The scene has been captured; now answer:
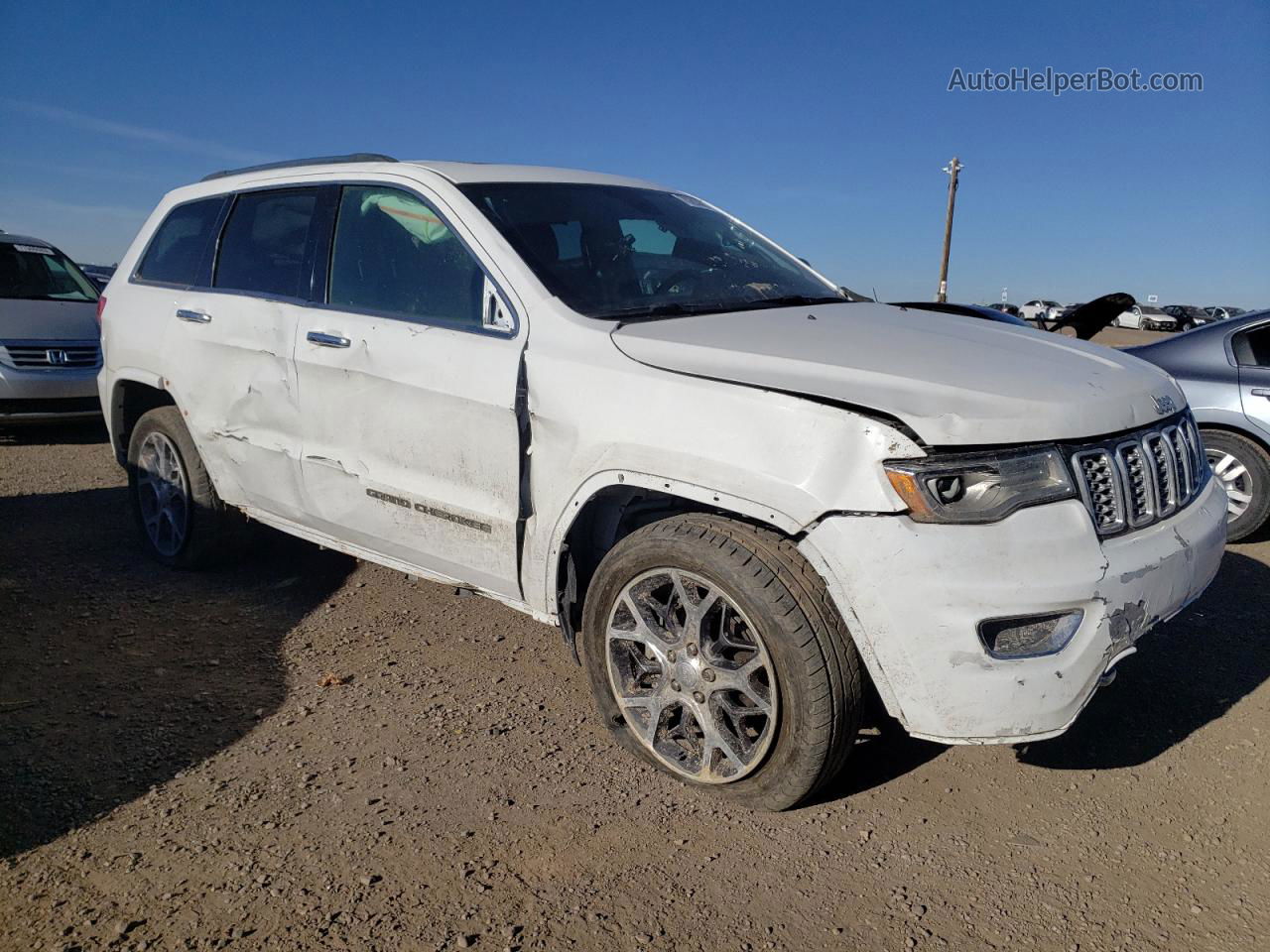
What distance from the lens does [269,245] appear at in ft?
14.3

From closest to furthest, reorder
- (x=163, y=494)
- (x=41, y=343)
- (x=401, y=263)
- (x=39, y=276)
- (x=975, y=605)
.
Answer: (x=975, y=605)
(x=401, y=263)
(x=163, y=494)
(x=41, y=343)
(x=39, y=276)

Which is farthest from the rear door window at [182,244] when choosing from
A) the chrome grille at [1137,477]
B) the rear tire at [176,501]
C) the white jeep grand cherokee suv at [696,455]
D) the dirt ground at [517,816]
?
the chrome grille at [1137,477]

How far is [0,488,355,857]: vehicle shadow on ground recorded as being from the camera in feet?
9.97

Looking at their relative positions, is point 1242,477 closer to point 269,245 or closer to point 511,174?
point 511,174

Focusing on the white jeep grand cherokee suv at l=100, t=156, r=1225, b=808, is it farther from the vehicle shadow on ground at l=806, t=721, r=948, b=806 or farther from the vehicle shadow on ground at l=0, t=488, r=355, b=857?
the vehicle shadow on ground at l=0, t=488, r=355, b=857

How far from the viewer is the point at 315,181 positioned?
417cm

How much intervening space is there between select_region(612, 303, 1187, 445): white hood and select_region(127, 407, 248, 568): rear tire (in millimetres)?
2667

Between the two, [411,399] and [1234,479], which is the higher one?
[411,399]

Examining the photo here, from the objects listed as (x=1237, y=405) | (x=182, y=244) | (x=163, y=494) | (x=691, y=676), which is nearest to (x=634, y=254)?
(x=691, y=676)

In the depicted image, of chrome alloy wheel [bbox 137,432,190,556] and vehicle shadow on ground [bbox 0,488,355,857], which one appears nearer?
vehicle shadow on ground [bbox 0,488,355,857]

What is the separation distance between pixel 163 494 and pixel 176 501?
0.13 m

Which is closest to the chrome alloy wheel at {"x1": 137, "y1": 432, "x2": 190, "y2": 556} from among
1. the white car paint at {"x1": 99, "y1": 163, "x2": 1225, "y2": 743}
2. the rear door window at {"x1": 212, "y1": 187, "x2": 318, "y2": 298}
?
the white car paint at {"x1": 99, "y1": 163, "x2": 1225, "y2": 743}

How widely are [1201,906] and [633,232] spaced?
2.86m

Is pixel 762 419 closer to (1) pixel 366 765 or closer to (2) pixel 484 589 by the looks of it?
(2) pixel 484 589
